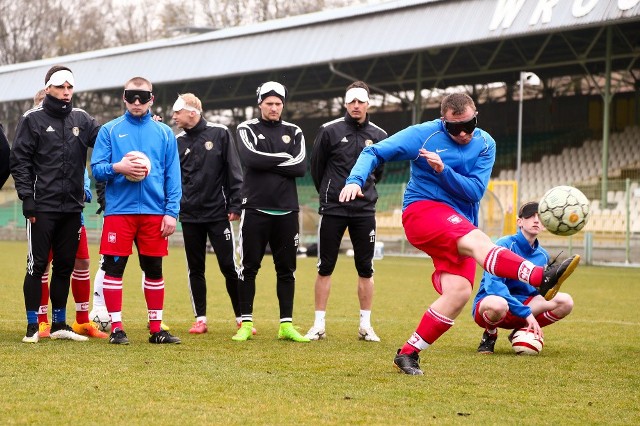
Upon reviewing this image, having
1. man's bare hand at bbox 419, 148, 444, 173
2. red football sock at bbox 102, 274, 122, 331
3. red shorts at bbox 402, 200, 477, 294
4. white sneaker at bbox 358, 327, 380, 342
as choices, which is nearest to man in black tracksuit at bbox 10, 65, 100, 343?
red football sock at bbox 102, 274, 122, 331

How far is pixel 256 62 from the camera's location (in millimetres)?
33562

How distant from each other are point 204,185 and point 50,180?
1.51 meters

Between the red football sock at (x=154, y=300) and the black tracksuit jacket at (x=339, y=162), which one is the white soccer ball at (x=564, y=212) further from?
the red football sock at (x=154, y=300)

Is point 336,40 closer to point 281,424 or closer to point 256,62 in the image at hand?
point 256,62

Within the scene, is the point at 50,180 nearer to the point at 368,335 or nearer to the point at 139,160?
the point at 139,160

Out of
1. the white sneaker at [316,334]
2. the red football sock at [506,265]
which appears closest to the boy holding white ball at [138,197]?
the white sneaker at [316,334]

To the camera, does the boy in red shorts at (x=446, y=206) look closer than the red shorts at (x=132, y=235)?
Yes

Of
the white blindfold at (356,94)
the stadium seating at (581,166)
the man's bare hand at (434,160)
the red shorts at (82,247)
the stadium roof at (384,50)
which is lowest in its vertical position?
the red shorts at (82,247)

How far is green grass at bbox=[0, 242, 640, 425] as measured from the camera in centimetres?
504

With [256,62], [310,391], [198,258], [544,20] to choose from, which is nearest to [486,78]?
[256,62]

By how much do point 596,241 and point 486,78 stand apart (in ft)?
57.4

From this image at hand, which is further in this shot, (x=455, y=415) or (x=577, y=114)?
(x=577, y=114)

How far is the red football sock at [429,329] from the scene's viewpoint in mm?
6395

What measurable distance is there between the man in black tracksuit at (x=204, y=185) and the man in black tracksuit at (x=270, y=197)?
13.0 inches
